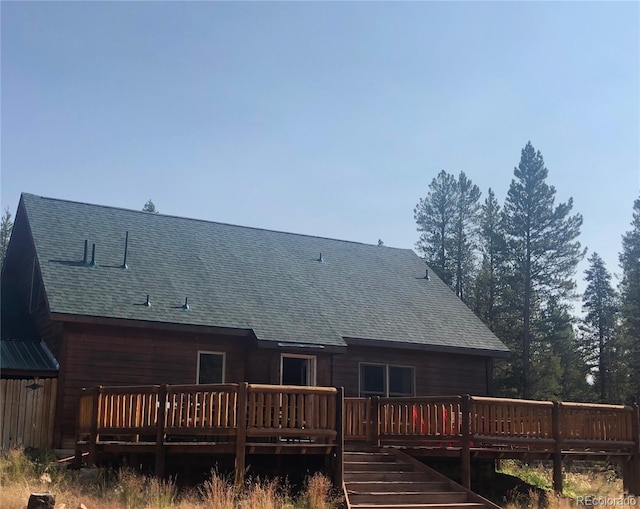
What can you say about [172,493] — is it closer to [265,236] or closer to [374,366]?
[374,366]

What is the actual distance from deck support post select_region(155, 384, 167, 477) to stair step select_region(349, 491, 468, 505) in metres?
3.35

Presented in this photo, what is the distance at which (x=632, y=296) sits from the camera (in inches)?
1729

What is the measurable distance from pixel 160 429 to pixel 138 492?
1646mm

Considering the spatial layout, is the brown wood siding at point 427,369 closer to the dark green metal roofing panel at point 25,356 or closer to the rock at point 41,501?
the dark green metal roofing panel at point 25,356

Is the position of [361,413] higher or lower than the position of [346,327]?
lower

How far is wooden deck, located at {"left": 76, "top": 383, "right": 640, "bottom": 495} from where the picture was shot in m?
14.2

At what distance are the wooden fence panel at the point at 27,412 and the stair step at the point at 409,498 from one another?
7.99m

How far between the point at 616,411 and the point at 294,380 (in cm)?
813

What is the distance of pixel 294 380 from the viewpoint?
71.6 ft

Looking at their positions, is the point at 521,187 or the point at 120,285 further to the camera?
the point at 521,187

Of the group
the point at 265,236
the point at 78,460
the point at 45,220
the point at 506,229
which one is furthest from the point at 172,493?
the point at 506,229

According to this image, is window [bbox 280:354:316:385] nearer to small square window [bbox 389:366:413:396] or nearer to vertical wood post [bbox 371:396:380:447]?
small square window [bbox 389:366:413:396]

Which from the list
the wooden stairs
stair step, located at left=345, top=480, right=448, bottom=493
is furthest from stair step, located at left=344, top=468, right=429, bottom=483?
stair step, located at left=345, top=480, right=448, bottom=493

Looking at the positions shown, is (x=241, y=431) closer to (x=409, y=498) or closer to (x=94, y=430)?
(x=409, y=498)
